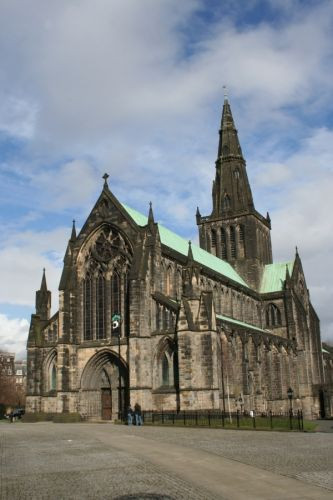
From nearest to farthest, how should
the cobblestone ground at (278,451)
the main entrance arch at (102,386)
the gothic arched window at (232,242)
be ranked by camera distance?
the cobblestone ground at (278,451) < the main entrance arch at (102,386) < the gothic arched window at (232,242)

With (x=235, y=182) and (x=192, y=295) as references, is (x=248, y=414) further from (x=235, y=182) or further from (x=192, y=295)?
(x=235, y=182)

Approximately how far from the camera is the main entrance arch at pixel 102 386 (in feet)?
143

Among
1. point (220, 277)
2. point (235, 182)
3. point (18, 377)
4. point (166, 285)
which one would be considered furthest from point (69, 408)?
point (18, 377)

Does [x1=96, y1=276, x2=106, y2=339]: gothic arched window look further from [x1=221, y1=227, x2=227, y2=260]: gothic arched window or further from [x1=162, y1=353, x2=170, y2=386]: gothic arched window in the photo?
[x1=221, y1=227, x2=227, y2=260]: gothic arched window

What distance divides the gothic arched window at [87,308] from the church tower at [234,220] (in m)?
28.0

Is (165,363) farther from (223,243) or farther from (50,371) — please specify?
(223,243)

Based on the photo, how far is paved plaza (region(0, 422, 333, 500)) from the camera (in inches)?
464

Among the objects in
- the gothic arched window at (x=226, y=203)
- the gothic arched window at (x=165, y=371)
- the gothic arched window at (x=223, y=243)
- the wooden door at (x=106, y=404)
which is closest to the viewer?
the gothic arched window at (x=165, y=371)

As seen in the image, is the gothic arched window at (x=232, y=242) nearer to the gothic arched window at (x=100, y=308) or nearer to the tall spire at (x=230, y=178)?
the tall spire at (x=230, y=178)

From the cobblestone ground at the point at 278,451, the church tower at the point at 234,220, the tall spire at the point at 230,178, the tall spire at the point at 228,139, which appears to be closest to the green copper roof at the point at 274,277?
the church tower at the point at 234,220

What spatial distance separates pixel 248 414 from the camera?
46.0 meters

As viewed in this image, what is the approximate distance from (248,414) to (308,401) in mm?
18656

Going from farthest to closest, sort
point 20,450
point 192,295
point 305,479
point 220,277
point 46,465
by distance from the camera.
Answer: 1. point 220,277
2. point 192,295
3. point 20,450
4. point 46,465
5. point 305,479

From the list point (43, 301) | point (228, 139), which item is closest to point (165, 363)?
point (43, 301)
